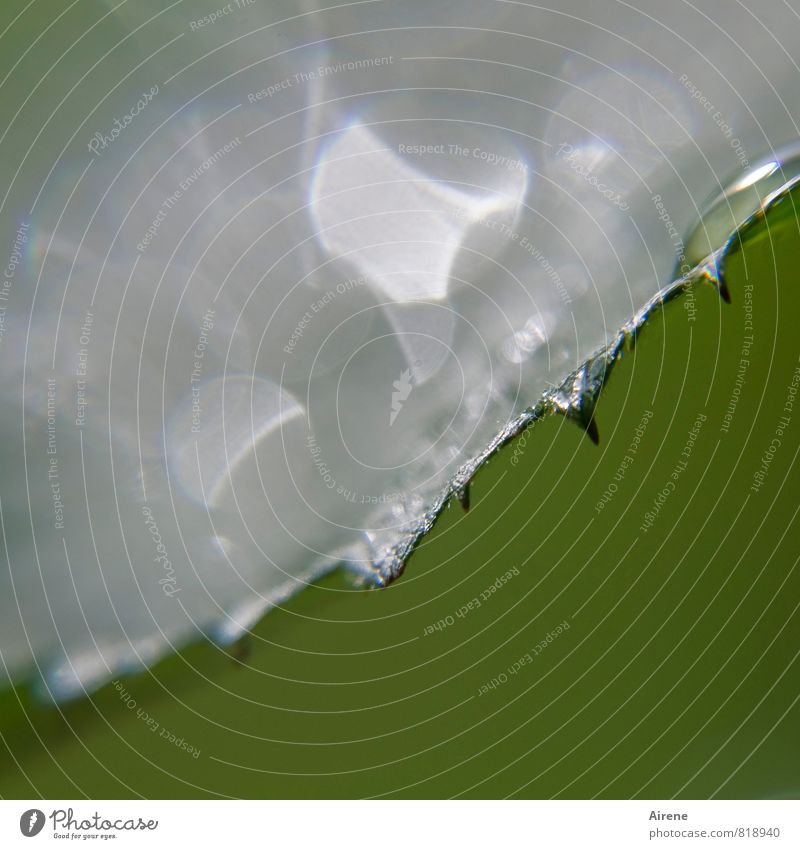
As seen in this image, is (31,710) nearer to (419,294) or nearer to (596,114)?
(419,294)

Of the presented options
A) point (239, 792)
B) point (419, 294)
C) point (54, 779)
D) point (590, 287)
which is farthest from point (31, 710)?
point (590, 287)

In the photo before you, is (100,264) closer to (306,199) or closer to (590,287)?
(306,199)

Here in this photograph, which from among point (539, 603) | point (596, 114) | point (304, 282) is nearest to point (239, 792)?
point (539, 603)

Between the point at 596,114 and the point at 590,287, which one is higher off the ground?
the point at 596,114
